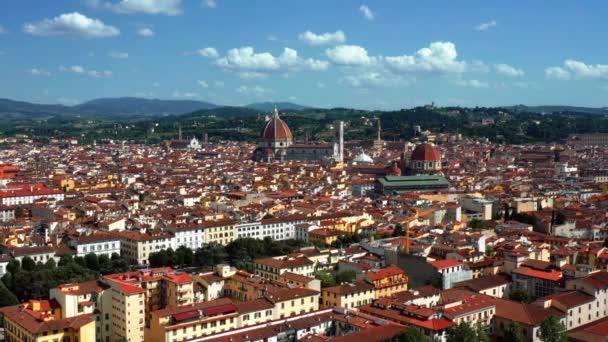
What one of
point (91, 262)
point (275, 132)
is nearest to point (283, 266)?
point (91, 262)

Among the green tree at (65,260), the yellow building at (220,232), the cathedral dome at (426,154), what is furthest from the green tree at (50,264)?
the cathedral dome at (426,154)

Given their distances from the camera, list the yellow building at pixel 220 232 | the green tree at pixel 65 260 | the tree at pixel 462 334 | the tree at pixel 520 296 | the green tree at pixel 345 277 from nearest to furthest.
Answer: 1. the tree at pixel 462 334
2. the tree at pixel 520 296
3. the green tree at pixel 345 277
4. the green tree at pixel 65 260
5. the yellow building at pixel 220 232

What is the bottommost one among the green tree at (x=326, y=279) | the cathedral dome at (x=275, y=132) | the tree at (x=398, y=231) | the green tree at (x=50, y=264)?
the green tree at (x=50, y=264)

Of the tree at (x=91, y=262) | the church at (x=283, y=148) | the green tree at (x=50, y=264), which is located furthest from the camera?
the church at (x=283, y=148)

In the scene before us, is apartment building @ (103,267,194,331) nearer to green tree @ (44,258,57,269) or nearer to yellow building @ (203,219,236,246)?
green tree @ (44,258,57,269)

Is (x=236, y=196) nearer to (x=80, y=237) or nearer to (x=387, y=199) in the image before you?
(x=387, y=199)

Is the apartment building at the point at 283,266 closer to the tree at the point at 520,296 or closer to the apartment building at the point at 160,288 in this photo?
the apartment building at the point at 160,288

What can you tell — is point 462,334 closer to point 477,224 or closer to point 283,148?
point 477,224
